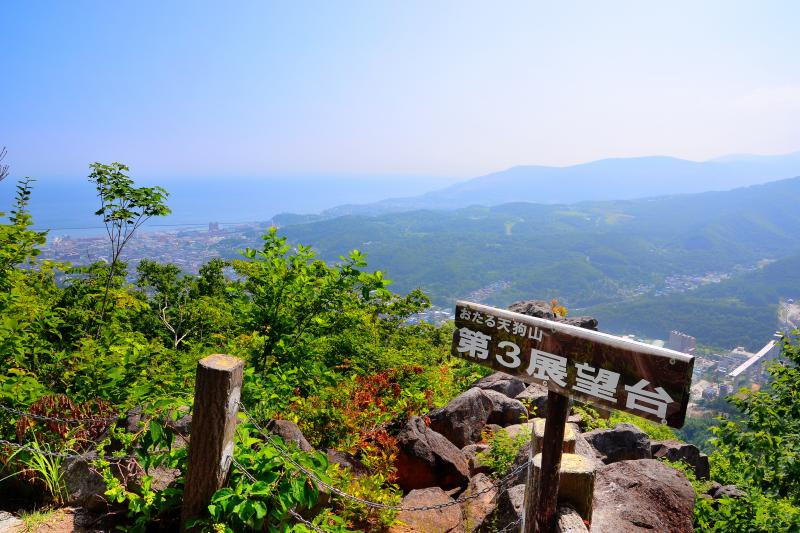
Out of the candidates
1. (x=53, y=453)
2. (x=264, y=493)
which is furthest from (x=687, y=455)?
(x=53, y=453)

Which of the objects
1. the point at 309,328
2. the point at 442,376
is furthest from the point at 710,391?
the point at 309,328

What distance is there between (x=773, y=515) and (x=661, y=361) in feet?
12.1

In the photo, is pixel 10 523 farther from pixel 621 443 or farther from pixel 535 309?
pixel 535 309

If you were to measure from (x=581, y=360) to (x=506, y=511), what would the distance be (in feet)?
7.98

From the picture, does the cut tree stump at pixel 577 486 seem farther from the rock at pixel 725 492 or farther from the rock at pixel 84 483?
the rock at pixel 725 492

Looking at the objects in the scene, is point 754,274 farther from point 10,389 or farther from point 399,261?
point 10,389

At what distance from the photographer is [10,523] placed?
3566mm

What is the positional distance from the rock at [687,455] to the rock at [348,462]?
19.4ft

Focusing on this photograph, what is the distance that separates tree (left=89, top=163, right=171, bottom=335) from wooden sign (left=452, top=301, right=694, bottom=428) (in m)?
6.15

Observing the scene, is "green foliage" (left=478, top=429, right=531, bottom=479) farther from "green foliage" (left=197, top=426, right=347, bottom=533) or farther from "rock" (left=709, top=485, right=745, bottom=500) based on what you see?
"rock" (left=709, top=485, right=745, bottom=500)

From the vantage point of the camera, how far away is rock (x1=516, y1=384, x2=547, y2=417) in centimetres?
828

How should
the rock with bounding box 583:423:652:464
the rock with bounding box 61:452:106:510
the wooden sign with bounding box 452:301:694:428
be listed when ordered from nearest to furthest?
the wooden sign with bounding box 452:301:694:428
the rock with bounding box 61:452:106:510
the rock with bounding box 583:423:652:464

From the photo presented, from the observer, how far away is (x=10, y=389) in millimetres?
3904

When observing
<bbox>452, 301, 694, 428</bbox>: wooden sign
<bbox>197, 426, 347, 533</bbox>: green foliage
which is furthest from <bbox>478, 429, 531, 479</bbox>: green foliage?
<bbox>197, 426, 347, 533</bbox>: green foliage
